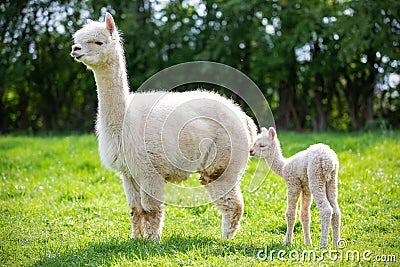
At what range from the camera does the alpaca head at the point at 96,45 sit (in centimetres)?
523

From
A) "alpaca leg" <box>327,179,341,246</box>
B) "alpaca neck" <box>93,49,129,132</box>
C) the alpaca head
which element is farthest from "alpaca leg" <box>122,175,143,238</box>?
"alpaca leg" <box>327,179,341,246</box>

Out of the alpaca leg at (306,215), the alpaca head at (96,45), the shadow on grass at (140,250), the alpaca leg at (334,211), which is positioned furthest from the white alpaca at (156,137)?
the alpaca leg at (334,211)

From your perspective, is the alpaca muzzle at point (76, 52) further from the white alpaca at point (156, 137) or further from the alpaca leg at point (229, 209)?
the alpaca leg at point (229, 209)

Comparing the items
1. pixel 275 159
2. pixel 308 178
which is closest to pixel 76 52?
pixel 275 159

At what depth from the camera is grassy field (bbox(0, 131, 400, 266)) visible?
4.79 metres

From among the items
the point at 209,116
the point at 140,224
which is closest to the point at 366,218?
the point at 209,116

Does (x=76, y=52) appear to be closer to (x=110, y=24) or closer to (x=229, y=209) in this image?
(x=110, y=24)

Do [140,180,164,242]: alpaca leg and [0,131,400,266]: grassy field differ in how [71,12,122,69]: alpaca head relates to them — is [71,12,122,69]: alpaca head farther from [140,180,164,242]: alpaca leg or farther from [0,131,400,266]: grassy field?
[0,131,400,266]: grassy field

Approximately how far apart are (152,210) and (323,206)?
5.70ft

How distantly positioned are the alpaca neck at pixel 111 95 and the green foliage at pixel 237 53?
28.8 ft

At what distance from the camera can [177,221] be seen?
665cm

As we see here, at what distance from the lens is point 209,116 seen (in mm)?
5824

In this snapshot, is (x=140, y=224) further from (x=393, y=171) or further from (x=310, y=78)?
(x=310, y=78)

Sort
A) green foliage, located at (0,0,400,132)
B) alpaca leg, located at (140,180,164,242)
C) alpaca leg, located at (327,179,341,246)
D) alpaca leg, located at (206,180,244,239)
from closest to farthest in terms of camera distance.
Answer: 1. alpaca leg, located at (327,179,341,246)
2. alpaca leg, located at (140,180,164,242)
3. alpaca leg, located at (206,180,244,239)
4. green foliage, located at (0,0,400,132)
